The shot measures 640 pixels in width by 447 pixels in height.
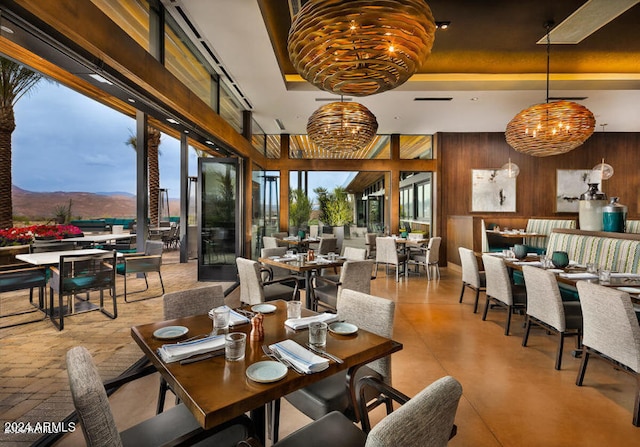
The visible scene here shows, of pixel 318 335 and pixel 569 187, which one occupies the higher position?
pixel 569 187

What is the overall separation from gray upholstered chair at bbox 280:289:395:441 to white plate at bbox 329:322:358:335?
0.68ft

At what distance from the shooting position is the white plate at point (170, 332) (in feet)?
5.15

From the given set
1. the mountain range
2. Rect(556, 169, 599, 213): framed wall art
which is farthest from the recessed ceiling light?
Rect(556, 169, 599, 213): framed wall art

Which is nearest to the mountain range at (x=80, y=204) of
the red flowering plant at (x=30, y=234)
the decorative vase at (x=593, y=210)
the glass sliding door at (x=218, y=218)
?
the red flowering plant at (x=30, y=234)

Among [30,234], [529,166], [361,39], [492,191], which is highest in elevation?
[529,166]

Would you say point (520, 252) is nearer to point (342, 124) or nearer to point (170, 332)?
point (342, 124)

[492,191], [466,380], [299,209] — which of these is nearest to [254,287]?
[466,380]

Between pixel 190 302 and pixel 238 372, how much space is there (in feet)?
3.57

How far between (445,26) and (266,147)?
217 inches

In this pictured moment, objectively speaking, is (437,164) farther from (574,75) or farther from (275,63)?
(275,63)

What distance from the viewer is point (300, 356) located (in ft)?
4.48

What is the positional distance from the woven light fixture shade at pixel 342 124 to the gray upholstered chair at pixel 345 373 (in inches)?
98.5

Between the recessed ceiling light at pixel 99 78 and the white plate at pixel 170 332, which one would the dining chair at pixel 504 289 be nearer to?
the white plate at pixel 170 332

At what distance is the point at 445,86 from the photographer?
5492 millimetres
